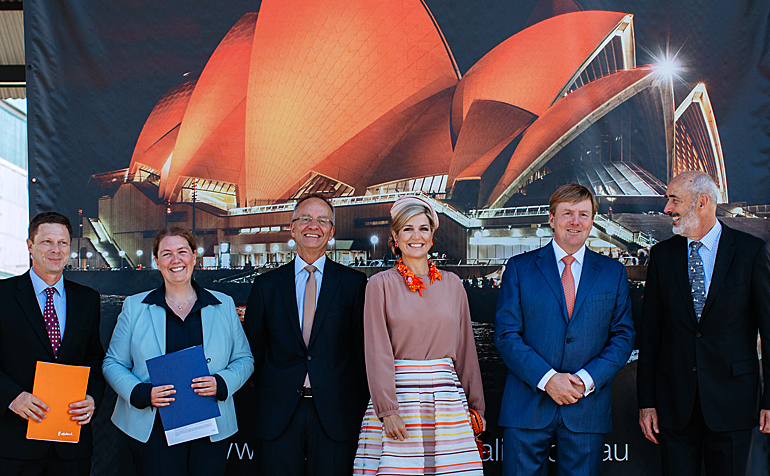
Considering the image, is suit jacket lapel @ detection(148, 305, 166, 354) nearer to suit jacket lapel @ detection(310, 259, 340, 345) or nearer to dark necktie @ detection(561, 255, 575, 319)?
suit jacket lapel @ detection(310, 259, 340, 345)

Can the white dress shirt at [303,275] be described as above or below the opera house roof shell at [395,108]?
below

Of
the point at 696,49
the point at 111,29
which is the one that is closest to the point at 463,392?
the point at 696,49

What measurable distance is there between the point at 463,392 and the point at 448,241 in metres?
1.36

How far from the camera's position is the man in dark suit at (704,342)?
2713 mm

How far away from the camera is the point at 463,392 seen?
2629 mm

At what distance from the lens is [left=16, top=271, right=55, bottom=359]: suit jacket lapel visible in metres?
2.65


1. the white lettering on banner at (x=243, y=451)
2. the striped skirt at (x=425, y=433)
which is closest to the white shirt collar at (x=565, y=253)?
the striped skirt at (x=425, y=433)

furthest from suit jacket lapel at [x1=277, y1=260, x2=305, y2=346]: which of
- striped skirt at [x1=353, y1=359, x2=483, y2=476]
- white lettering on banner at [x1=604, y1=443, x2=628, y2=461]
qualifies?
white lettering on banner at [x1=604, y1=443, x2=628, y2=461]

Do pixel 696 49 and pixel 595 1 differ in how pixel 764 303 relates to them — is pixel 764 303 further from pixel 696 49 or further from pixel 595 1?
pixel 595 1

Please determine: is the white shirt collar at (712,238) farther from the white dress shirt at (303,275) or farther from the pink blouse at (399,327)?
the white dress shirt at (303,275)

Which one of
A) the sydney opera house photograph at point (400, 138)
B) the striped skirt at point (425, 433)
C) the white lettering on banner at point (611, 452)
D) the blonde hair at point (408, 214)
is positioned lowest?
the white lettering on banner at point (611, 452)

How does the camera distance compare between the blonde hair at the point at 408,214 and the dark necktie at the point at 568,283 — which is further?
the dark necktie at the point at 568,283

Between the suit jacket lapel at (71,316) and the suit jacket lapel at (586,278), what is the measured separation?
2389mm

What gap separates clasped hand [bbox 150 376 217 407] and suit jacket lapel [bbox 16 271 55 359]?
60cm
